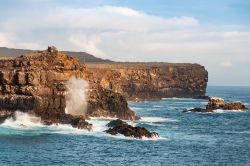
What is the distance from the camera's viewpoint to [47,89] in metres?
99.3

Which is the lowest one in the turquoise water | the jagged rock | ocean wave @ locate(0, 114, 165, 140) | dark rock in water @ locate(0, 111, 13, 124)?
the turquoise water

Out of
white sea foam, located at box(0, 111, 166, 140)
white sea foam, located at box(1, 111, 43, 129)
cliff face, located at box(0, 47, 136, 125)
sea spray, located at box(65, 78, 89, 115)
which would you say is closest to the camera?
white sea foam, located at box(0, 111, 166, 140)

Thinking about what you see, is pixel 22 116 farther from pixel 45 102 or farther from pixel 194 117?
pixel 194 117

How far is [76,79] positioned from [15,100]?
630 inches

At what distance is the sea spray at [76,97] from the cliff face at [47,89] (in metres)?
1.42

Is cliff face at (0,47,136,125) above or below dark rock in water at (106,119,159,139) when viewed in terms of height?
above

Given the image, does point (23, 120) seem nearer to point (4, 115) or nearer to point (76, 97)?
point (4, 115)

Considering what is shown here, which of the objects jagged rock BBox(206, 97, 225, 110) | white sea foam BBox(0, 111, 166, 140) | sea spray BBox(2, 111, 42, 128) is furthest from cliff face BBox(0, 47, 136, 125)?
jagged rock BBox(206, 97, 225, 110)

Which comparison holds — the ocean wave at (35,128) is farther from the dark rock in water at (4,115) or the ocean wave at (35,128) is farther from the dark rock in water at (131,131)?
the dark rock in water at (131,131)

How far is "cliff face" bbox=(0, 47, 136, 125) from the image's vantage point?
96.1 metres

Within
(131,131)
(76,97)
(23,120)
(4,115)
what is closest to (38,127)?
(23,120)

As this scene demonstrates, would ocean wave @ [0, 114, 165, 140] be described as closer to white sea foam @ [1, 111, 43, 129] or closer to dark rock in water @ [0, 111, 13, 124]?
white sea foam @ [1, 111, 43, 129]

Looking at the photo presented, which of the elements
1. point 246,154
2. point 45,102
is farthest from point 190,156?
point 45,102

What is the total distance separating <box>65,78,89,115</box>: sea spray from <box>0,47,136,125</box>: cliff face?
142 cm
